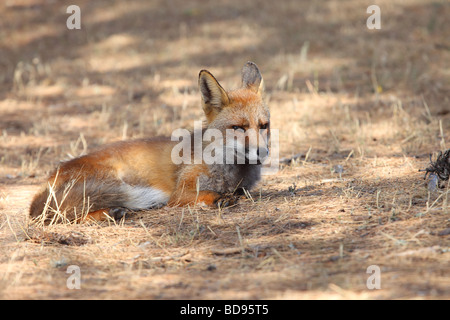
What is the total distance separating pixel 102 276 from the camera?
3.59 meters

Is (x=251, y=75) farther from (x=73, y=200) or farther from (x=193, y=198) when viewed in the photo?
(x=73, y=200)

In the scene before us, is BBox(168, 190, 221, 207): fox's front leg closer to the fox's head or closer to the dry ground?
the dry ground

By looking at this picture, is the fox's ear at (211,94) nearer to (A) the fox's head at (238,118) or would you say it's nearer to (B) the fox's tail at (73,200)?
(A) the fox's head at (238,118)

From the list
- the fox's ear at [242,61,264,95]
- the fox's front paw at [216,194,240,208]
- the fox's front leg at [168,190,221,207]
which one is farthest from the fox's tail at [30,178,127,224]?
the fox's ear at [242,61,264,95]

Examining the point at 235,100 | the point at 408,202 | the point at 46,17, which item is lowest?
the point at 408,202

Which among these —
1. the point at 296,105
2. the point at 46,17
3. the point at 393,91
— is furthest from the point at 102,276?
the point at 46,17

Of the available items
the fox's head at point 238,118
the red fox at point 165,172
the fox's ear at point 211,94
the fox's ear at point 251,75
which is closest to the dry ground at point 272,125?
the red fox at point 165,172

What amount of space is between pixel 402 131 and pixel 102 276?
5.39m

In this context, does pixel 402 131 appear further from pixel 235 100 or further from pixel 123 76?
pixel 123 76

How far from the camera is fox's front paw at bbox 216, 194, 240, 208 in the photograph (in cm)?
509

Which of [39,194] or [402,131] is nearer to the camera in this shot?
[39,194]

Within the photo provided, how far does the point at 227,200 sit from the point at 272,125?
336 centimetres

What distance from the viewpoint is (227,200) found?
5.14m

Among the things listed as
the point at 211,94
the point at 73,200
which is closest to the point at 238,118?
the point at 211,94
